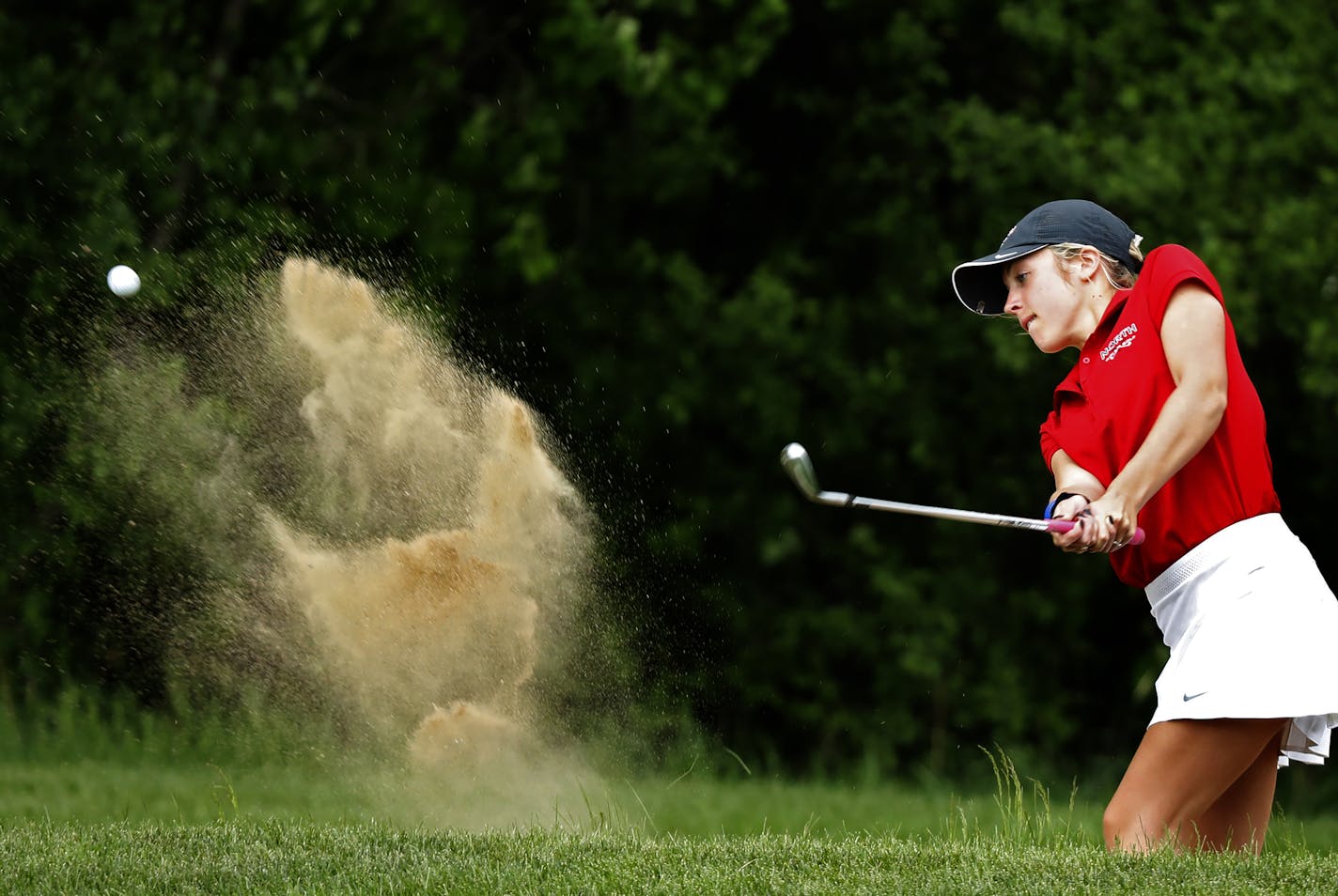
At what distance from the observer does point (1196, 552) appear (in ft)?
12.7

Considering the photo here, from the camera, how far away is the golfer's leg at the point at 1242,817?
4129 mm

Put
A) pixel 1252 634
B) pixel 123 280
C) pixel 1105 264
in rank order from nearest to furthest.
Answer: pixel 1252 634
pixel 1105 264
pixel 123 280

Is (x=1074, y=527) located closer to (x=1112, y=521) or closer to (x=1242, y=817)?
(x=1112, y=521)

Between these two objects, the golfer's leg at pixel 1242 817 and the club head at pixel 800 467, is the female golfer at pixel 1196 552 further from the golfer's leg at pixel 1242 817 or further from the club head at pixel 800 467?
the club head at pixel 800 467

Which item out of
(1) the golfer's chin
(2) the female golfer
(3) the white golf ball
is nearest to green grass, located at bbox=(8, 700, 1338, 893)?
(2) the female golfer

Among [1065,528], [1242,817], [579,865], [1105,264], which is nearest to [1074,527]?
[1065,528]

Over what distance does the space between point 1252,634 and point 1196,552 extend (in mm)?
234

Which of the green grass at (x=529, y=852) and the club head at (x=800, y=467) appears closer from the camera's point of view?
the green grass at (x=529, y=852)

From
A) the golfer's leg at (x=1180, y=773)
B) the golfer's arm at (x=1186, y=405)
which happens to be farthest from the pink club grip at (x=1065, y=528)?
the golfer's leg at (x=1180, y=773)

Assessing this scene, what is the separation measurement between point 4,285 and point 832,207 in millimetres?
5324

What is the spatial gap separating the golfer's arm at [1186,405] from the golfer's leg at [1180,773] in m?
0.52

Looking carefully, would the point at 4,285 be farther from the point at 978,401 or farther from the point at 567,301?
the point at 978,401

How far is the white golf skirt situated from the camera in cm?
368

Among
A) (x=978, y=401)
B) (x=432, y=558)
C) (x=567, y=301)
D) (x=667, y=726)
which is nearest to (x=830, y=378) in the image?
(x=978, y=401)
